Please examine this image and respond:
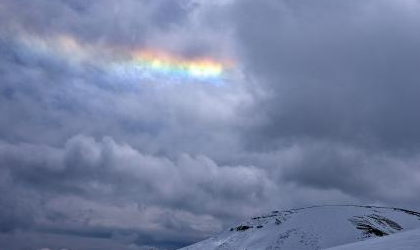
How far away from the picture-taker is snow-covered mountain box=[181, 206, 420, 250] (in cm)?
12369

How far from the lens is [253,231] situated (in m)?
138

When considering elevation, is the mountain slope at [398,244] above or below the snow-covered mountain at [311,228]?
below

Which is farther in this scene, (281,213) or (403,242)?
(281,213)

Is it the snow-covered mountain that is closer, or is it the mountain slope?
the mountain slope

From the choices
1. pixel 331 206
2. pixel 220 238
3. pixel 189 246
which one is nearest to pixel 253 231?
pixel 220 238

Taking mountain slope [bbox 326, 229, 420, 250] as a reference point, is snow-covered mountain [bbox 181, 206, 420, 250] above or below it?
above

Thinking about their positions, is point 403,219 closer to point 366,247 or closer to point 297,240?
point 297,240

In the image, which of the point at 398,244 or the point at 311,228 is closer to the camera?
→ the point at 398,244

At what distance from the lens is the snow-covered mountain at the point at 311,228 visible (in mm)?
123688

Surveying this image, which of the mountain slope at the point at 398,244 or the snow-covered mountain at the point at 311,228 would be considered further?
the snow-covered mountain at the point at 311,228

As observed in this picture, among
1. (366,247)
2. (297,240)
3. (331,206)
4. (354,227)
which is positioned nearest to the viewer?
(366,247)

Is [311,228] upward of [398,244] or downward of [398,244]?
upward

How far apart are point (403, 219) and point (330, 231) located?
3406 centimetres

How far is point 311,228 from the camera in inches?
5192
